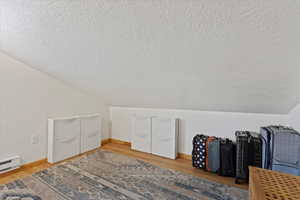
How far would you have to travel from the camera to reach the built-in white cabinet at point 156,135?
2.72 m

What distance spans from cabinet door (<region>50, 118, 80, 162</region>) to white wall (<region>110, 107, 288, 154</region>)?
100 cm

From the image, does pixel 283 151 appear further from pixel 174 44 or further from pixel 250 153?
pixel 174 44

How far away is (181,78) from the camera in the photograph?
1.72m

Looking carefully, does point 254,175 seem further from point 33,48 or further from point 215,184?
point 33,48

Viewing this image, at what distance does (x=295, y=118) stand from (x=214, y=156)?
1.03 meters

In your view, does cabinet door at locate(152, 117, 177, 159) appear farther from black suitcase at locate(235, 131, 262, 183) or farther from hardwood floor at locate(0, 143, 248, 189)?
black suitcase at locate(235, 131, 262, 183)

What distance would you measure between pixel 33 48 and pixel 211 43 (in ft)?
5.87

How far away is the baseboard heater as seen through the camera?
Answer: 6.59 feet

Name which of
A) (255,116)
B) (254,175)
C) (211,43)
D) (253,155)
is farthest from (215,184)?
(211,43)

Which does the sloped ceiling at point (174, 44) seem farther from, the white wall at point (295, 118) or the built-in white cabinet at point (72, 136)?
the built-in white cabinet at point (72, 136)

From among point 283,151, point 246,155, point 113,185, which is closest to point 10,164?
point 113,185

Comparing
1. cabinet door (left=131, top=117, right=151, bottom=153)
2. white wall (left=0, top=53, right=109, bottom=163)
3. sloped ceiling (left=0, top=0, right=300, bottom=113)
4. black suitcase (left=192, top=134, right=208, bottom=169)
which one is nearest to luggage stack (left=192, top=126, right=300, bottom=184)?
black suitcase (left=192, top=134, right=208, bottom=169)

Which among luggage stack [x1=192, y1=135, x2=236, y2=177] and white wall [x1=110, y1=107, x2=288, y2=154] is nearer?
luggage stack [x1=192, y1=135, x2=236, y2=177]

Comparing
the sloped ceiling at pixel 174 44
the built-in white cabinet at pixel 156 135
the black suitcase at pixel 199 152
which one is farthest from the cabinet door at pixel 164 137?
the sloped ceiling at pixel 174 44
